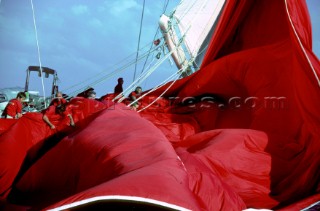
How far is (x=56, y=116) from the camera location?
116 inches

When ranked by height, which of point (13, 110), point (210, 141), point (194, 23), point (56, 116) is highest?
point (194, 23)

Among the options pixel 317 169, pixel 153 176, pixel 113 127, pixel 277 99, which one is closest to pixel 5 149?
pixel 113 127

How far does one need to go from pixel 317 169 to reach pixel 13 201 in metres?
2.04

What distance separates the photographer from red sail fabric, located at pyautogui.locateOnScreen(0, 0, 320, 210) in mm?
1449

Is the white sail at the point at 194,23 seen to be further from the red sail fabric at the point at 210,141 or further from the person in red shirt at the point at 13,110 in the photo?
the person in red shirt at the point at 13,110

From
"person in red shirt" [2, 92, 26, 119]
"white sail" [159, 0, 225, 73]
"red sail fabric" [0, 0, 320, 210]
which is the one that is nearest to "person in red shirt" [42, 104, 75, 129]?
"red sail fabric" [0, 0, 320, 210]

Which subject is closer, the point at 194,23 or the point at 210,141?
the point at 210,141

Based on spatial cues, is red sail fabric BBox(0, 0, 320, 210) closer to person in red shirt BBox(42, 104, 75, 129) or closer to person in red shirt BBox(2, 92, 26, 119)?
person in red shirt BBox(42, 104, 75, 129)

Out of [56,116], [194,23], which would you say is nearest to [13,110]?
[56,116]

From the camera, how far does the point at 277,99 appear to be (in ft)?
9.99

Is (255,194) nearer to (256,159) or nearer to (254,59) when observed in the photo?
(256,159)

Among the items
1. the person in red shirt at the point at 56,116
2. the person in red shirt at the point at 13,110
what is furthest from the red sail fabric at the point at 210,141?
the person in red shirt at the point at 13,110

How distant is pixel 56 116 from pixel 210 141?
1431 mm

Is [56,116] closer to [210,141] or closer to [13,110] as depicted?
[13,110]
